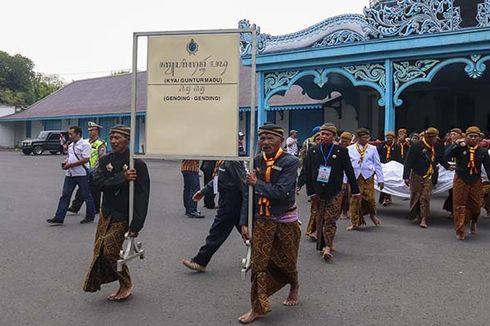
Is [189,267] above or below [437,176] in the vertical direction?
below

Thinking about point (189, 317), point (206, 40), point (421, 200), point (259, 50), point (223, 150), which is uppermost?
point (259, 50)

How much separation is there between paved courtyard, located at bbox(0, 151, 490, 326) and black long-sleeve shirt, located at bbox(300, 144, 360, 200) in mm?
864

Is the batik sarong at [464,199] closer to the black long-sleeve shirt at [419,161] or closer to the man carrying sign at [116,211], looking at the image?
the black long-sleeve shirt at [419,161]

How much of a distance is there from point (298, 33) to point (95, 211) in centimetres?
861

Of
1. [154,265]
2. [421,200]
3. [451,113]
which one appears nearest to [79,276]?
[154,265]

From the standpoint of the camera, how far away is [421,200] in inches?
380

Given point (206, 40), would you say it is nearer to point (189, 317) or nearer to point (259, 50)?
point (189, 317)

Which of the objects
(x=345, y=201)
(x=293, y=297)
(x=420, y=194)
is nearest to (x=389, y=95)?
(x=345, y=201)

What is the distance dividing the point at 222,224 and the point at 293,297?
1.54m

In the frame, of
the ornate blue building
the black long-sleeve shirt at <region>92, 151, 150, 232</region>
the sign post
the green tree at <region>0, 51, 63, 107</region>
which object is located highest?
the green tree at <region>0, 51, 63, 107</region>

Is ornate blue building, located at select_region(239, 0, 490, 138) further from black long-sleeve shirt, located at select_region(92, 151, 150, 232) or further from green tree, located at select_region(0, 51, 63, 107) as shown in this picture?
green tree, located at select_region(0, 51, 63, 107)

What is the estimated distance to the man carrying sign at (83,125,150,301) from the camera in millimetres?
5152

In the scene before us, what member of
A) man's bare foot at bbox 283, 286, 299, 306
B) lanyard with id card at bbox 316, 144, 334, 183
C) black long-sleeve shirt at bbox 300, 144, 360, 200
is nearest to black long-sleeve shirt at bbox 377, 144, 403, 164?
black long-sleeve shirt at bbox 300, 144, 360, 200

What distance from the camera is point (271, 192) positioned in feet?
15.4
